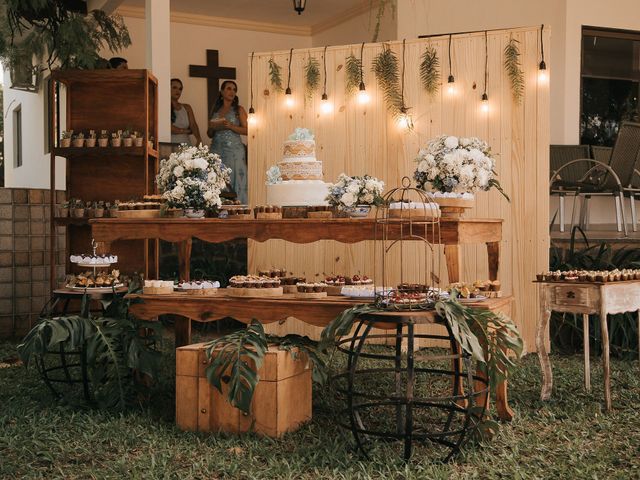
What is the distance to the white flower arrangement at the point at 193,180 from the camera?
18.3 ft

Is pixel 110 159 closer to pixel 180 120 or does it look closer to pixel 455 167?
pixel 455 167

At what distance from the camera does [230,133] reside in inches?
416

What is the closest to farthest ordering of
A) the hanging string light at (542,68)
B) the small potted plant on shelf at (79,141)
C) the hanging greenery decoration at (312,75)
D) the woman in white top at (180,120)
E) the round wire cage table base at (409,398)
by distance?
1. the round wire cage table base at (409,398)
2. the hanging string light at (542,68)
3. the small potted plant on shelf at (79,141)
4. the hanging greenery decoration at (312,75)
5. the woman in white top at (180,120)

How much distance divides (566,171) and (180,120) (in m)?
5.37

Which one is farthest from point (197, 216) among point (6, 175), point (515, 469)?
point (6, 175)

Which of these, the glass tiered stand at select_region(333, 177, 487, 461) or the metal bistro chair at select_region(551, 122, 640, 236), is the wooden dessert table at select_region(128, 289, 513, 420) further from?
the metal bistro chair at select_region(551, 122, 640, 236)

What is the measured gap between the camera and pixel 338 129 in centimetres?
740

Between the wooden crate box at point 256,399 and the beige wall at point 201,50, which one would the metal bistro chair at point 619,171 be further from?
the beige wall at point 201,50

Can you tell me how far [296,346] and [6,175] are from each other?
13502 millimetres

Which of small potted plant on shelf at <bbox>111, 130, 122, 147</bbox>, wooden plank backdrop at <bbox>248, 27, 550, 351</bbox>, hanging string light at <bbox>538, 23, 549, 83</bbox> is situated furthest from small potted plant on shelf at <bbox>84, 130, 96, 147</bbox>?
hanging string light at <bbox>538, 23, 549, 83</bbox>

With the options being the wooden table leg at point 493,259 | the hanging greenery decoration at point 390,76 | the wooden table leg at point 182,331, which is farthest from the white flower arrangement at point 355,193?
the hanging greenery decoration at point 390,76

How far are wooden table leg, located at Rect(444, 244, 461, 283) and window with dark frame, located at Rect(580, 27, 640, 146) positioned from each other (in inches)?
231

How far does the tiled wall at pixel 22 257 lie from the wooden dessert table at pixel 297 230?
8.64 feet

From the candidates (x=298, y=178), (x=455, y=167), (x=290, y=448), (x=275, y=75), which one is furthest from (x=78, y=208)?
(x=290, y=448)
